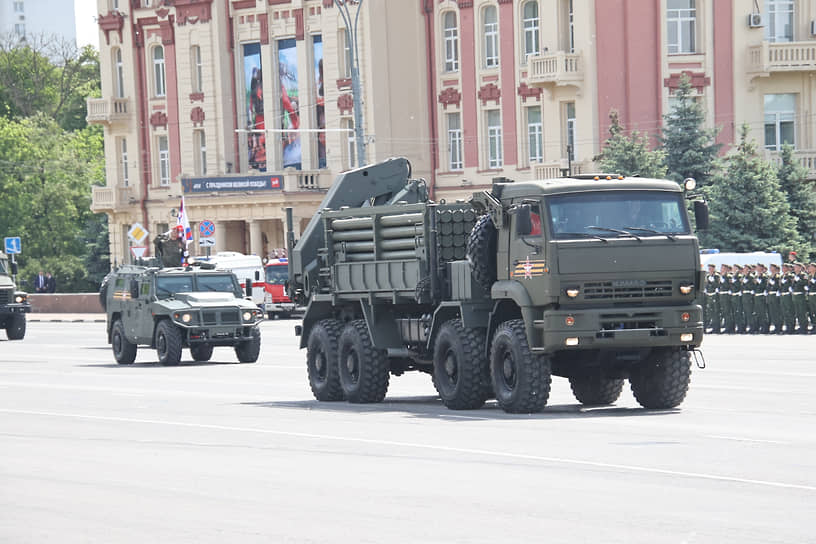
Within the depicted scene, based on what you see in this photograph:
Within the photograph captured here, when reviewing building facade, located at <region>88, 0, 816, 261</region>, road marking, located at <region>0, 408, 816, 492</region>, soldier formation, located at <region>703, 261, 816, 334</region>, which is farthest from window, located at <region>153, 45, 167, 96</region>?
road marking, located at <region>0, 408, 816, 492</region>

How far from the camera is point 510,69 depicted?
5744cm

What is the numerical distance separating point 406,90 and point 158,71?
14.7m

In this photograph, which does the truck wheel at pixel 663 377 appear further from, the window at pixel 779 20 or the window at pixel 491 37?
the window at pixel 491 37

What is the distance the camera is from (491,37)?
58.4 m

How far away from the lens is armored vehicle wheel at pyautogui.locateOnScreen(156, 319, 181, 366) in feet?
101

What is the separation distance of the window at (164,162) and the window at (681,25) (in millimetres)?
26072

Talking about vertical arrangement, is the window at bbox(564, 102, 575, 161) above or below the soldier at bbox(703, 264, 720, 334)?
above

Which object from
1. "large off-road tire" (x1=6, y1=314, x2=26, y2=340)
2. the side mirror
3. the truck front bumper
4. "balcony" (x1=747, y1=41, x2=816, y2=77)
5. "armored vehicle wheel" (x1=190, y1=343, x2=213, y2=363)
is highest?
Answer: "balcony" (x1=747, y1=41, x2=816, y2=77)

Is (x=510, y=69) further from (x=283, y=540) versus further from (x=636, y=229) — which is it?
(x=283, y=540)

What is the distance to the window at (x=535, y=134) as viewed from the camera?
56.9 metres

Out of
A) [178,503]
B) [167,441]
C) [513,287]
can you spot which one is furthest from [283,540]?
[513,287]

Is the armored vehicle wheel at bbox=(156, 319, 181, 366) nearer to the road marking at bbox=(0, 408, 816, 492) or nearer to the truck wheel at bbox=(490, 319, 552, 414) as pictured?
the road marking at bbox=(0, 408, 816, 492)

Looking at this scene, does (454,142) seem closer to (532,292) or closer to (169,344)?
(169,344)

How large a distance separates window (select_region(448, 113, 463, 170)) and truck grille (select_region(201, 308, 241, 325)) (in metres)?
30.4
